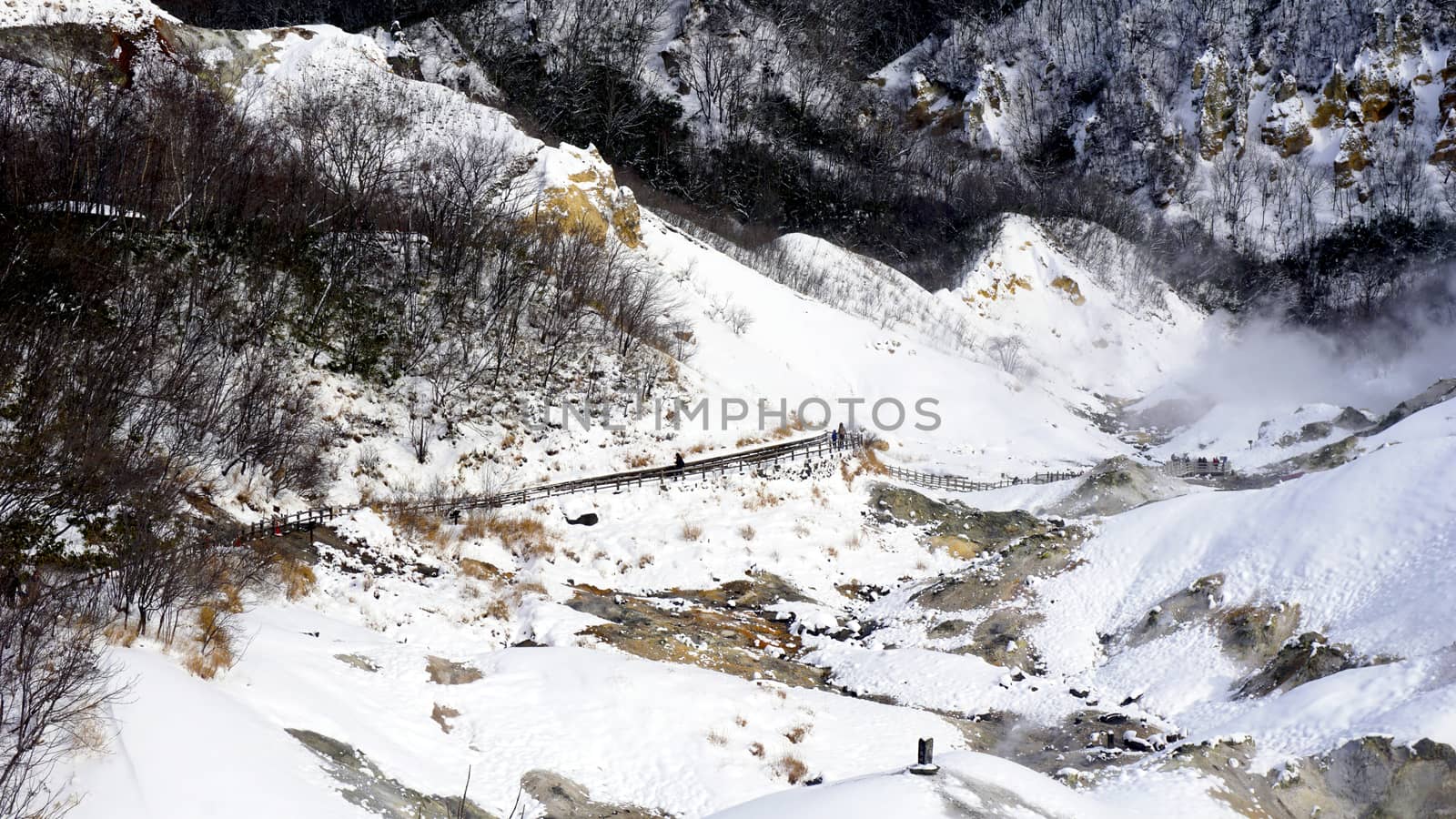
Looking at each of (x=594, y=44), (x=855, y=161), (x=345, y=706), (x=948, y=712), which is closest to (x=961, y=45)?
(x=855, y=161)

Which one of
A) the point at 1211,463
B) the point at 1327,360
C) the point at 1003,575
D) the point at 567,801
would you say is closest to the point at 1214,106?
the point at 1327,360

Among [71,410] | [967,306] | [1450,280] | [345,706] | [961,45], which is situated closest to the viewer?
[345,706]

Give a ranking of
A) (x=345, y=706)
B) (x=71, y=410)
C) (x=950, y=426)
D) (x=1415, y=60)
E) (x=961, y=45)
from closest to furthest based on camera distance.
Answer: (x=345, y=706)
(x=71, y=410)
(x=950, y=426)
(x=1415, y=60)
(x=961, y=45)

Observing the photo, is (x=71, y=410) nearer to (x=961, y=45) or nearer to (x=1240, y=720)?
(x=1240, y=720)

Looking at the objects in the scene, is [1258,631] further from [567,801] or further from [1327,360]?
[1327,360]

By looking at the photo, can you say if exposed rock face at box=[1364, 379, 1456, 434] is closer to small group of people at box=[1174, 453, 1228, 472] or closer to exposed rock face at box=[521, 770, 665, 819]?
small group of people at box=[1174, 453, 1228, 472]

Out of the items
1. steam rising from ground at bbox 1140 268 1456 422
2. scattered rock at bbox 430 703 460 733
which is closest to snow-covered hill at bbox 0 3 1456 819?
scattered rock at bbox 430 703 460 733
